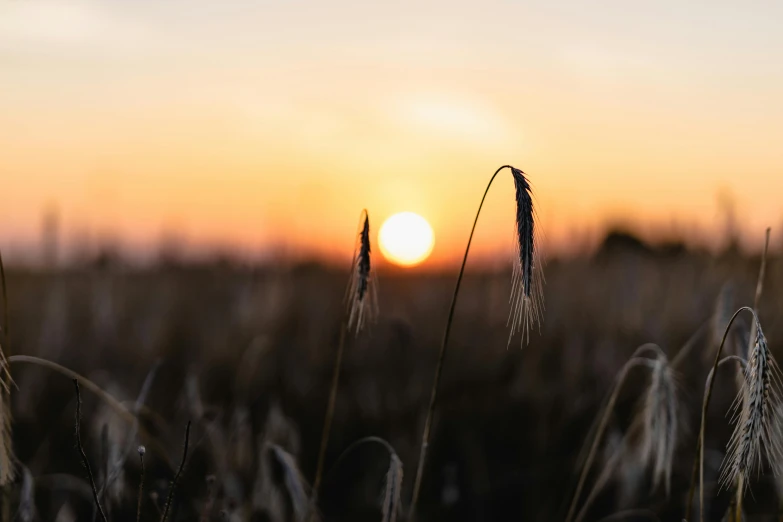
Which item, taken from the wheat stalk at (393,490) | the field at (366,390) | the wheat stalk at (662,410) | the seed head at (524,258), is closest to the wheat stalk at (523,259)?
the seed head at (524,258)

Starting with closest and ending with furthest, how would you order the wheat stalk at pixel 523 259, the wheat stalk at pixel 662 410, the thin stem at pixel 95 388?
1. the wheat stalk at pixel 523 259
2. the thin stem at pixel 95 388
3. the wheat stalk at pixel 662 410

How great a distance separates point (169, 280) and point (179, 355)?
8.82 ft

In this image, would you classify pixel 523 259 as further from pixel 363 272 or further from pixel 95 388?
pixel 95 388

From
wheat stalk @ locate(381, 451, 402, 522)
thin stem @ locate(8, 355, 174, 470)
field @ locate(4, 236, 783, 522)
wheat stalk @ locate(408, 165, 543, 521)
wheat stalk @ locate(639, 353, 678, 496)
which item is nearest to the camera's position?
wheat stalk @ locate(408, 165, 543, 521)

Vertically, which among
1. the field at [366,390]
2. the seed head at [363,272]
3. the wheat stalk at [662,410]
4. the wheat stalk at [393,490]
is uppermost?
the seed head at [363,272]

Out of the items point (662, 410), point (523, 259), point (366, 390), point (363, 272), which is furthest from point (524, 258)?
point (366, 390)

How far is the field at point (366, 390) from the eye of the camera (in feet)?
9.70

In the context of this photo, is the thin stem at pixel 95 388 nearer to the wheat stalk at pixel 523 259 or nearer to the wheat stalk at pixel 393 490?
the wheat stalk at pixel 393 490

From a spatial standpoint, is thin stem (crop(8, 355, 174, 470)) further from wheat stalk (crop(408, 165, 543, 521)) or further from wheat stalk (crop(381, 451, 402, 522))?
wheat stalk (crop(408, 165, 543, 521))

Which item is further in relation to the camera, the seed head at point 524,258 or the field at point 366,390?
the field at point 366,390

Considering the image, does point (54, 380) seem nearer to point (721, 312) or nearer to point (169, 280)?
point (169, 280)

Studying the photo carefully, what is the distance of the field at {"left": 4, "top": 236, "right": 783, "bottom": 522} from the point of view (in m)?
2.96

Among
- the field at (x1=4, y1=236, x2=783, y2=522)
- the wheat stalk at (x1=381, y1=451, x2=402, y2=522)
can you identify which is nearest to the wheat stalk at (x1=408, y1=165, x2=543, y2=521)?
the wheat stalk at (x1=381, y1=451, x2=402, y2=522)

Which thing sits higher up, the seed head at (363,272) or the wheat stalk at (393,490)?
the seed head at (363,272)
